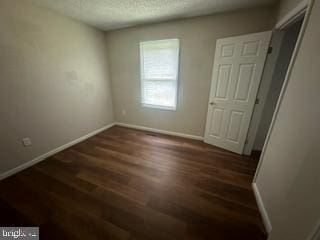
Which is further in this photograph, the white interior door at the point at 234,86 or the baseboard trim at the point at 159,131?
the baseboard trim at the point at 159,131

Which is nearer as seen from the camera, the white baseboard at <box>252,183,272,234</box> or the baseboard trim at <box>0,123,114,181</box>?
the white baseboard at <box>252,183,272,234</box>

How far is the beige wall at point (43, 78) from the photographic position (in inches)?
69.1

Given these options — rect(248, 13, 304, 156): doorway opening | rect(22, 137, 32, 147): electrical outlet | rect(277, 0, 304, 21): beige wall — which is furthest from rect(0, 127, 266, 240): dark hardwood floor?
rect(277, 0, 304, 21): beige wall

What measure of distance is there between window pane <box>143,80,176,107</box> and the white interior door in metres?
0.83

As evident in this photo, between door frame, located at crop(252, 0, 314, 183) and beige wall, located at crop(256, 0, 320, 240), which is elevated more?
door frame, located at crop(252, 0, 314, 183)

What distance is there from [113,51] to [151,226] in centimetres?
339

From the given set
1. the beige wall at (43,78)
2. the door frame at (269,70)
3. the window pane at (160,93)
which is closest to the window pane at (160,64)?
the window pane at (160,93)

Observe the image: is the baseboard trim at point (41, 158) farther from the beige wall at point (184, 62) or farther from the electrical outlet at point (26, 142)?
the beige wall at point (184, 62)

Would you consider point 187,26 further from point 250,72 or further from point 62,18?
point 62,18

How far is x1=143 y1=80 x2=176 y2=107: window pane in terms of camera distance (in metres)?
2.92

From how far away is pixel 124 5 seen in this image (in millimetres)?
1948

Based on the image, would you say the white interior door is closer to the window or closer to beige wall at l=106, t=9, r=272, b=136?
beige wall at l=106, t=9, r=272, b=136

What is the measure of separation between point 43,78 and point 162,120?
231 cm

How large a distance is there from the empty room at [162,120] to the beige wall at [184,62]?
0.07 feet
